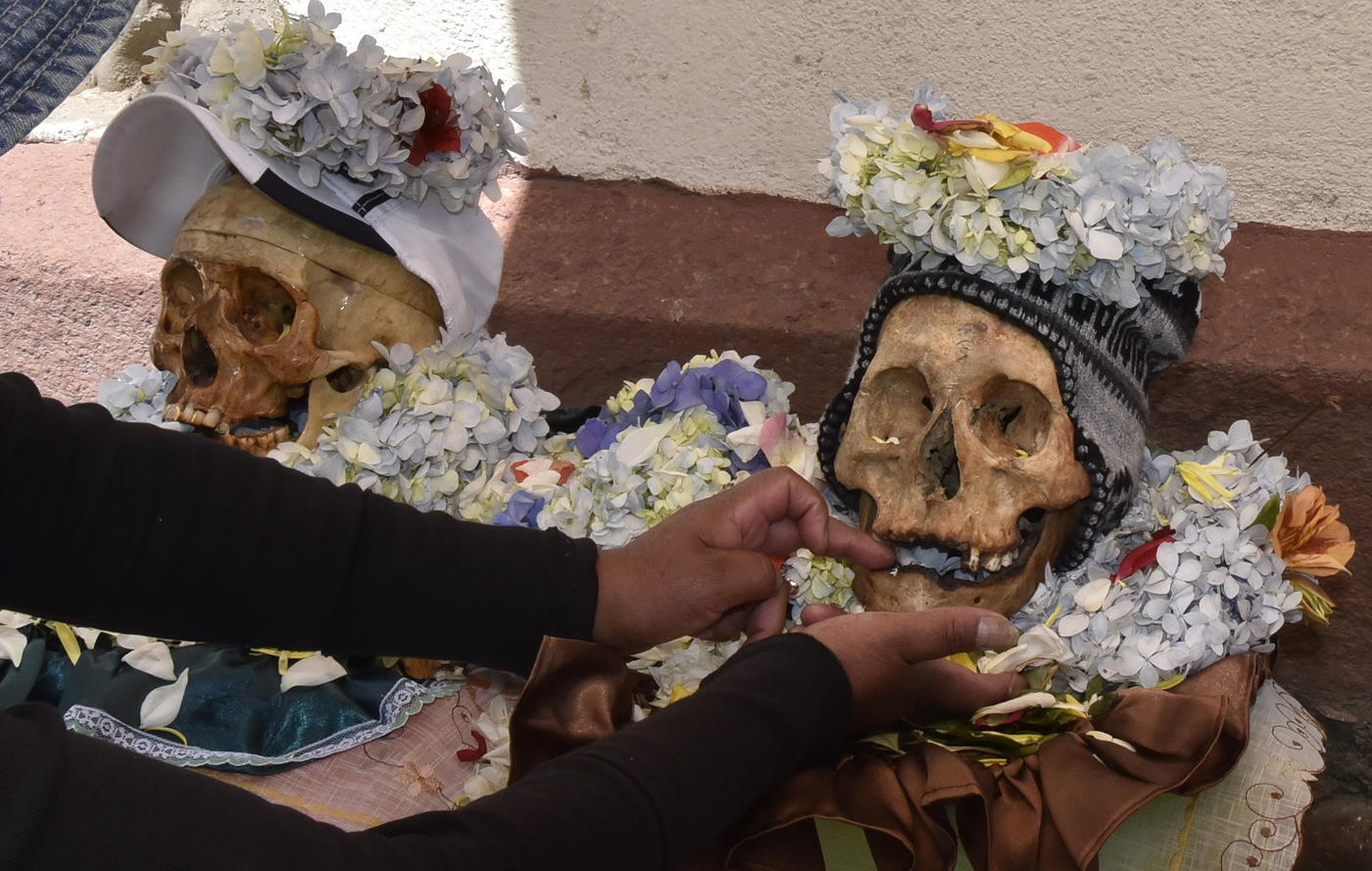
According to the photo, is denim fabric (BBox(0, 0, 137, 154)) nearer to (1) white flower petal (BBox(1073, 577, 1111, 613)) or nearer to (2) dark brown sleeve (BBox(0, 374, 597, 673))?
(2) dark brown sleeve (BBox(0, 374, 597, 673))

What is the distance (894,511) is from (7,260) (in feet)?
8.27

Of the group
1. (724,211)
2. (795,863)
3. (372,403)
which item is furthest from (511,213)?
(795,863)

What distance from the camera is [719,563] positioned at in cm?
146

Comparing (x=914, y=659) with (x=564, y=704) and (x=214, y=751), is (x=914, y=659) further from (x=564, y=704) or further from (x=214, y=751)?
(x=214, y=751)

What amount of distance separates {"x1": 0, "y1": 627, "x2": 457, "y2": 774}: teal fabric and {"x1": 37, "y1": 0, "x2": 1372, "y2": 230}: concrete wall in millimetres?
1488

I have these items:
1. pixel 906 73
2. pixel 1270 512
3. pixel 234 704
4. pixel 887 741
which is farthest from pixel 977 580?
pixel 906 73

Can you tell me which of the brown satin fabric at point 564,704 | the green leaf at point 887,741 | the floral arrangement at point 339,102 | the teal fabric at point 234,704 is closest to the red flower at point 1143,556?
the green leaf at point 887,741

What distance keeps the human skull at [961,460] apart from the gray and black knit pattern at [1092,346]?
19mm

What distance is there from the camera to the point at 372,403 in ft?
6.11

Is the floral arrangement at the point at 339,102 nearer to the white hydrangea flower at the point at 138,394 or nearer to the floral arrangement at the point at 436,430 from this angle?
the floral arrangement at the point at 436,430

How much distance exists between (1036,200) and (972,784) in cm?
72

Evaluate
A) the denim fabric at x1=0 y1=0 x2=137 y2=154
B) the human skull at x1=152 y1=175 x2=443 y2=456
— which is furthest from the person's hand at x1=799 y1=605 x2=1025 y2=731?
the human skull at x1=152 y1=175 x2=443 y2=456

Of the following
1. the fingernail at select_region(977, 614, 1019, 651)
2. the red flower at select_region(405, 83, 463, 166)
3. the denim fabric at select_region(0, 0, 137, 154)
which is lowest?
the fingernail at select_region(977, 614, 1019, 651)

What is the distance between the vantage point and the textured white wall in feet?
7.16
